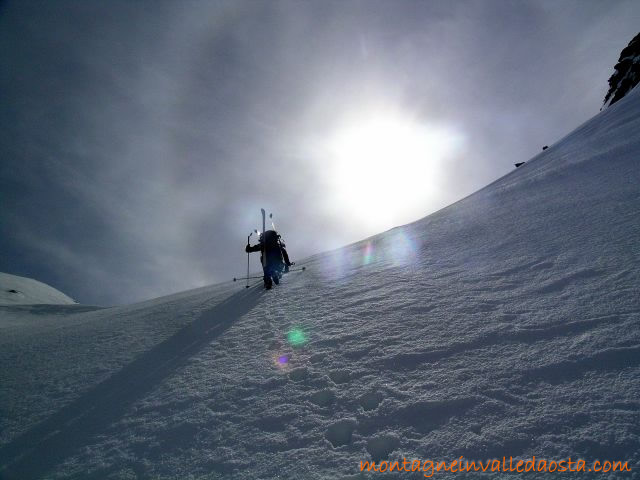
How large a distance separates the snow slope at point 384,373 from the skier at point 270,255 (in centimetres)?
249

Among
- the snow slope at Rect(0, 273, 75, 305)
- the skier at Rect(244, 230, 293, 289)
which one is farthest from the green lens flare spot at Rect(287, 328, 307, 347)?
the snow slope at Rect(0, 273, 75, 305)

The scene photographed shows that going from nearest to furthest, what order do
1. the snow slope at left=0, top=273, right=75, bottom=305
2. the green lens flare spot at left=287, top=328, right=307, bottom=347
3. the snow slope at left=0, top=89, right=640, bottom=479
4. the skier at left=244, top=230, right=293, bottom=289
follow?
the snow slope at left=0, top=89, right=640, bottom=479
the green lens flare spot at left=287, top=328, right=307, bottom=347
the skier at left=244, top=230, right=293, bottom=289
the snow slope at left=0, top=273, right=75, bottom=305

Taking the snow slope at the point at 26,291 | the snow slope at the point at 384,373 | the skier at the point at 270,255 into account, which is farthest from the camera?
the snow slope at the point at 26,291

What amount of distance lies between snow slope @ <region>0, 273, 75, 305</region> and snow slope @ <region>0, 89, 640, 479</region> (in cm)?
3543

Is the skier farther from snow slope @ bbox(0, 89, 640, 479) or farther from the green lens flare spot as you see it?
the green lens flare spot

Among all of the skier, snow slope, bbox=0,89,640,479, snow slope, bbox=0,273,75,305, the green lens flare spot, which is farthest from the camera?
A: snow slope, bbox=0,273,75,305

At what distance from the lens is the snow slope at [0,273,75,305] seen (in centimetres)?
3453

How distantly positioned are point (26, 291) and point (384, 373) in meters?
52.1

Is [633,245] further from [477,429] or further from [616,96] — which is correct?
[616,96]

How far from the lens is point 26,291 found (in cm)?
4047

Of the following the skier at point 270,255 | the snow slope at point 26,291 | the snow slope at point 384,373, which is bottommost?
the snow slope at point 384,373

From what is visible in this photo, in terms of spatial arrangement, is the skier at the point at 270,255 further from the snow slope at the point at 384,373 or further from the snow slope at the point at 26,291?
the snow slope at the point at 26,291

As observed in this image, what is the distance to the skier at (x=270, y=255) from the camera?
1114cm

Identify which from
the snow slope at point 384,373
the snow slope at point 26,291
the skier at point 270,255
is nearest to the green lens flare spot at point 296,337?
the snow slope at point 384,373
